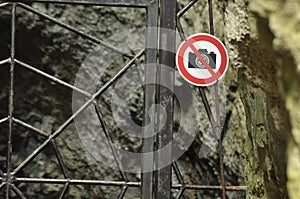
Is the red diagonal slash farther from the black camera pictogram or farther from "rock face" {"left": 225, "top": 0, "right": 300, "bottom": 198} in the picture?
"rock face" {"left": 225, "top": 0, "right": 300, "bottom": 198}

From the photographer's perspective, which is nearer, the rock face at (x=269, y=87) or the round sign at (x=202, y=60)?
the rock face at (x=269, y=87)

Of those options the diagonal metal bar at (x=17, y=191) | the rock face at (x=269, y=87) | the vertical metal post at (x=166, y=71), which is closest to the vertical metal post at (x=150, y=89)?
the vertical metal post at (x=166, y=71)

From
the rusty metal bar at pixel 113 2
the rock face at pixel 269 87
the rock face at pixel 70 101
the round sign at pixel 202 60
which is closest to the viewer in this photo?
the rock face at pixel 269 87

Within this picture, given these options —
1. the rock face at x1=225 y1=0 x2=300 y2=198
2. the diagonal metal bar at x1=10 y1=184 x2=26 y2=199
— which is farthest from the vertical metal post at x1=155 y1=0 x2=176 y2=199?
the rock face at x1=225 y1=0 x2=300 y2=198

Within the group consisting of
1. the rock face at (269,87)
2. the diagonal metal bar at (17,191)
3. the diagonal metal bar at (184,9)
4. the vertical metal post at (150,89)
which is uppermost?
the diagonal metal bar at (184,9)

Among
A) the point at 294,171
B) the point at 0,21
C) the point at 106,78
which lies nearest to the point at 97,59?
the point at 106,78

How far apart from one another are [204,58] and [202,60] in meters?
0.01

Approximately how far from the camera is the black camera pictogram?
173 cm

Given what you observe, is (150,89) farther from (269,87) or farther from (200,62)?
(269,87)

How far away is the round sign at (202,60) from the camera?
173 centimetres

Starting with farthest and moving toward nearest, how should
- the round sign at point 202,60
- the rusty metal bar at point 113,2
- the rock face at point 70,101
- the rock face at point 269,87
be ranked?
the rock face at point 70,101, the rusty metal bar at point 113,2, the round sign at point 202,60, the rock face at point 269,87

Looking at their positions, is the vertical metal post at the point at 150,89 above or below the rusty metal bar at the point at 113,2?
below

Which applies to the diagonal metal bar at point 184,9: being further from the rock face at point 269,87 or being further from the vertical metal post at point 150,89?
the rock face at point 269,87

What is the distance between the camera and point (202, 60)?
1729 millimetres
